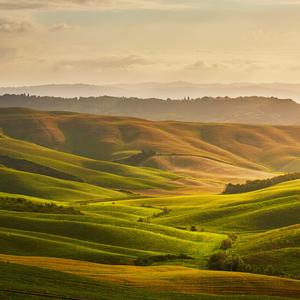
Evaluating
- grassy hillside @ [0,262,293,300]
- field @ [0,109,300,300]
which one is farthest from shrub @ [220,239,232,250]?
grassy hillside @ [0,262,293,300]

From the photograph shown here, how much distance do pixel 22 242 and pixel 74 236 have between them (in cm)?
1624

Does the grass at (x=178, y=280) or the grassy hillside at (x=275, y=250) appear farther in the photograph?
the grassy hillside at (x=275, y=250)

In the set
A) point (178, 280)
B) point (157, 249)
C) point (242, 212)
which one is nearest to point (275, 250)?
point (157, 249)

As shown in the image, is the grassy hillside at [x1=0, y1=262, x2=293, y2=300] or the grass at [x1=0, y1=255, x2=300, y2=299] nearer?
the grassy hillside at [x1=0, y1=262, x2=293, y2=300]

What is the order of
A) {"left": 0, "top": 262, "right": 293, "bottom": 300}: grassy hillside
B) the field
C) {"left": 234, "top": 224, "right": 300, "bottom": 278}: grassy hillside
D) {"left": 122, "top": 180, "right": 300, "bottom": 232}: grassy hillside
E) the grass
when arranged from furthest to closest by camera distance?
{"left": 122, "top": 180, "right": 300, "bottom": 232}: grassy hillside, {"left": 234, "top": 224, "right": 300, "bottom": 278}: grassy hillside, the grass, the field, {"left": 0, "top": 262, "right": 293, "bottom": 300}: grassy hillside

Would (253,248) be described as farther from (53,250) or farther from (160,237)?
(53,250)

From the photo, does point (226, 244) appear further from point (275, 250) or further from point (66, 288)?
point (66, 288)

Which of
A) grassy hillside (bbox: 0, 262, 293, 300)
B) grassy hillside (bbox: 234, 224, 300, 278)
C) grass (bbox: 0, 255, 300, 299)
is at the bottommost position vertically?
grassy hillside (bbox: 234, 224, 300, 278)

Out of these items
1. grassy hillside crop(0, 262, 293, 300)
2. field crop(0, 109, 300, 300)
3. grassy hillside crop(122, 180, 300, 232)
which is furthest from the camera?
grassy hillside crop(122, 180, 300, 232)

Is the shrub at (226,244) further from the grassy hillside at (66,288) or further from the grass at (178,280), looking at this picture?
the grassy hillside at (66,288)

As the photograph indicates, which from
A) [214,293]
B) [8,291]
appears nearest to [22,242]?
[214,293]

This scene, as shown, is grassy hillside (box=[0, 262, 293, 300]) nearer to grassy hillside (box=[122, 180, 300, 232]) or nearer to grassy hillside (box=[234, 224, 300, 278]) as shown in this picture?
Answer: grassy hillside (box=[234, 224, 300, 278])

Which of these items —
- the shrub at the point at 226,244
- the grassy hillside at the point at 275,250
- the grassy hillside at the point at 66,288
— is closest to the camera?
the grassy hillside at the point at 66,288

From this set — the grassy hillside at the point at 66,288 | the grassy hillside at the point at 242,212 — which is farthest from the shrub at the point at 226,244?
the grassy hillside at the point at 66,288
